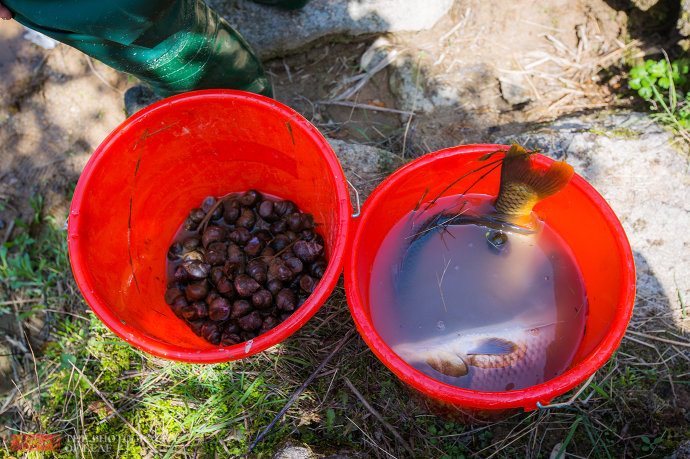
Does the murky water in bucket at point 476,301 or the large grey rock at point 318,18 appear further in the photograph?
the large grey rock at point 318,18

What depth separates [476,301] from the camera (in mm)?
2051

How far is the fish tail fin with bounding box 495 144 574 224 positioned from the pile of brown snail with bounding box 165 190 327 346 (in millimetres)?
866

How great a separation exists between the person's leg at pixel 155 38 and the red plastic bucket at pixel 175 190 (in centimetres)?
23

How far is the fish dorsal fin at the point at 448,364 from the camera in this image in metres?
1.88

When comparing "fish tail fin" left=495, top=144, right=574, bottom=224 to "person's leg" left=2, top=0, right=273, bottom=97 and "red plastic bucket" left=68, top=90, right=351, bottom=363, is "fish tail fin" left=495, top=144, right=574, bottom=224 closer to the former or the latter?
"red plastic bucket" left=68, top=90, right=351, bottom=363

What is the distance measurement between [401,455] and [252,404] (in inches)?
27.0

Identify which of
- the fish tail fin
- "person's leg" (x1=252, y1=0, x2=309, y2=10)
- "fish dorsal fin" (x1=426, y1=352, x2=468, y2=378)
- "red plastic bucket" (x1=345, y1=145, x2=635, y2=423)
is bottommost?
"fish dorsal fin" (x1=426, y1=352, x2=468, y2=378)

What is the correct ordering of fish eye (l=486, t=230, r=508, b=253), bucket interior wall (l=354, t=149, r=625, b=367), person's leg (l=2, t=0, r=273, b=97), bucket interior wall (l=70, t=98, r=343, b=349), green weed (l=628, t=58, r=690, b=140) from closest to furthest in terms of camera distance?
person's leg (l=2, t=0, r=273, b=97), bucket interior wall (l=354, t=149, r=625, b=367), bucket interior wall (l=70, t=98, r=343, b=349), fish eye (l=486, t=230, r=508, b=253), green weed (l=628, t=58, r=690, b=140)

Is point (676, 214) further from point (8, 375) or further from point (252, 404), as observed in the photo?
point (8, 375)

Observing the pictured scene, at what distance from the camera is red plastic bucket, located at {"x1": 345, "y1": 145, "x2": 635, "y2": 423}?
4.72 feet

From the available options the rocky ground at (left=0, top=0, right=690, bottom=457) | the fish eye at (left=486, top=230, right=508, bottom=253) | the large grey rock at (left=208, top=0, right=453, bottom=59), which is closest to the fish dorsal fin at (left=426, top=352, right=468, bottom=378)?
the fish eye at (left=486, top=230, right=508, bottom=253)

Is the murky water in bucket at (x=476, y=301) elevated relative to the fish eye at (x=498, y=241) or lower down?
lower down

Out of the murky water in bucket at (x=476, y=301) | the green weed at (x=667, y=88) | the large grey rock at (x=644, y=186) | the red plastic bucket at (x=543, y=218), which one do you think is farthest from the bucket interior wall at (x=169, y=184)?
the green weed at (x=667, y=88)

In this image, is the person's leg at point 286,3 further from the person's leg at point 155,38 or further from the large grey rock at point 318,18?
the person's leg at point 155,38
